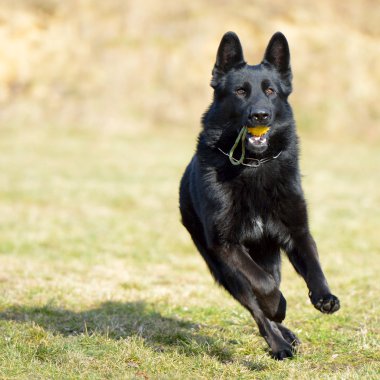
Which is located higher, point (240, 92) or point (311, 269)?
point (240, 92)

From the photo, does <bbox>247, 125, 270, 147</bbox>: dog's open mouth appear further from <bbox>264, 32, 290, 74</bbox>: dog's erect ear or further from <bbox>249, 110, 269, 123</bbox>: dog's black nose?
<bbox>264, 32, 290, 74</bbox>: dog's erect ear

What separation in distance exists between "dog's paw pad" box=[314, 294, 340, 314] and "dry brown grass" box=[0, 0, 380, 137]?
895 inches

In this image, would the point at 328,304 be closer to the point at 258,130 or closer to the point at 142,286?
the point at 258,130

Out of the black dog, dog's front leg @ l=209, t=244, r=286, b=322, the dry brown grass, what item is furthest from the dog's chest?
the dry brown grass

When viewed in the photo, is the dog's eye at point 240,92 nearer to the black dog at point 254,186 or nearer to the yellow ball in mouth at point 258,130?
the black dog at point 254,186

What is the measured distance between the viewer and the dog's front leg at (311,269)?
4.36 m

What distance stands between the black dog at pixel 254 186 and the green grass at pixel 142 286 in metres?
0.54

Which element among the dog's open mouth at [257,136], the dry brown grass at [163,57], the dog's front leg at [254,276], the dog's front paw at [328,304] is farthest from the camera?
the dry brown grass at [163,57]

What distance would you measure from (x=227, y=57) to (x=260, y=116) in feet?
2.53

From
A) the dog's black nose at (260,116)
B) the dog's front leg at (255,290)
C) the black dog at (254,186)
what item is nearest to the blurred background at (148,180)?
the dog's front leg at (255,290)

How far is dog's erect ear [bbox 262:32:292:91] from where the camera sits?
520 centimetres

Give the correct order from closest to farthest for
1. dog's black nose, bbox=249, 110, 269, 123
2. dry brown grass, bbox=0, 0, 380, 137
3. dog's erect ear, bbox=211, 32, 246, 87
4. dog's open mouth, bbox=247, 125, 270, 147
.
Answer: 1. dog's black nose, bbox=249, 110, 269, 123
2. dog's open mouth, bbox=247, 125, 270, 147
3. dog's erect ear, bbox=211, 32, 246, 87
4. dry brown grass, bbox=0, 0, 380, 137

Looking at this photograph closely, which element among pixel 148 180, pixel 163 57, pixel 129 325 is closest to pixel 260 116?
pixel 129 325

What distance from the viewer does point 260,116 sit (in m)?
4.69
